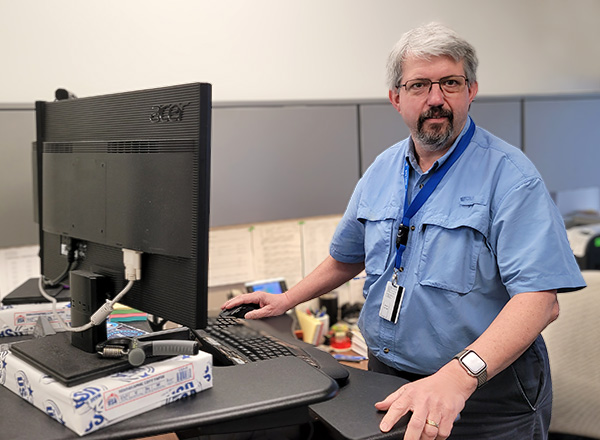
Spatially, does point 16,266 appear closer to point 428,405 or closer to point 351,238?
point 351,238

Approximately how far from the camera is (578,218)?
360 cm

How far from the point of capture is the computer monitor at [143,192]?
93 cm

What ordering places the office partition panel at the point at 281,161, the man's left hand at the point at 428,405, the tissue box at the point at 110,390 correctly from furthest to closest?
the office partition panel at the point at 281,161 → the man's left hand at the point at 428,405 → the tissue box at the point at 110,390

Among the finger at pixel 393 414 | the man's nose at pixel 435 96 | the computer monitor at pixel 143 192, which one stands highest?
the man's nose at pixel 435 96

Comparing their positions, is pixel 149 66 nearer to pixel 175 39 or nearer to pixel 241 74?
pixel 175 39

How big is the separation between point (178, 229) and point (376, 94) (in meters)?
2.25

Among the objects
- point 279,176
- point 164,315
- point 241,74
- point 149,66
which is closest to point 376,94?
point 241,74

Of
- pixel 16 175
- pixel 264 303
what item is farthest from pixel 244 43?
pixel 264 303

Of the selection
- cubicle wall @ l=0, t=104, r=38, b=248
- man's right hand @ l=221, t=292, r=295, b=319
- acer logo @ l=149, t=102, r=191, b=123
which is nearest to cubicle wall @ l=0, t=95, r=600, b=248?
cubicle wall @ l=0, t=104, r=38, b=248

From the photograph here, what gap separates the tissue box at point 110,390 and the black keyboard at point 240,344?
0.29m

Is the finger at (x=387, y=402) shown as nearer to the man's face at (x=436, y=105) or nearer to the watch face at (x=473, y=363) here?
the watch face at (x=473, y=363)

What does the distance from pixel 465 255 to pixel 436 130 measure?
327 mm

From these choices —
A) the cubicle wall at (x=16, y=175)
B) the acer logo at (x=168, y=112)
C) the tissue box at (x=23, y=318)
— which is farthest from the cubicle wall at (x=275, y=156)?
the acer logo at (x=168, y=112)

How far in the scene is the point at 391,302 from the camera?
155 centimetres
